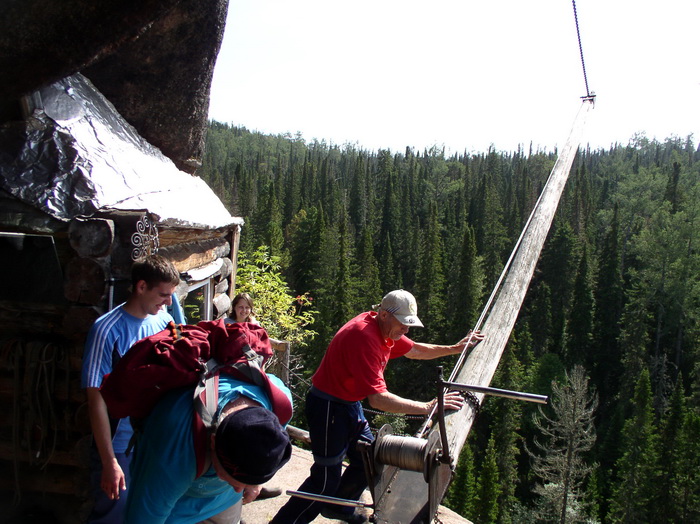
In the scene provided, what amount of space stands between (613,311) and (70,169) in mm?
48383

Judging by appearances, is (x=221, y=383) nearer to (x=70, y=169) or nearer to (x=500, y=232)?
(x=70, y=169)

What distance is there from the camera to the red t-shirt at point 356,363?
3.29 meters

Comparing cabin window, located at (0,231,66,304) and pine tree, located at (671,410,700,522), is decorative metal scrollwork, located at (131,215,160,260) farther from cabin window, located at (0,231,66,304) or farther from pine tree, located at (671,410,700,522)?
pine tree, located at (671,410,700,522)

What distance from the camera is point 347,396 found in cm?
338

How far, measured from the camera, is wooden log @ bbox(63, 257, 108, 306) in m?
3.01

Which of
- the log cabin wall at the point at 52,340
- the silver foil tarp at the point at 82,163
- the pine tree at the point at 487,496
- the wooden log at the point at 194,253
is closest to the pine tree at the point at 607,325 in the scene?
the pine tree at the point at 487,496

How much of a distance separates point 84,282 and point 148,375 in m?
1.47

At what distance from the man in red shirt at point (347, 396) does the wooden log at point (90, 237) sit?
1442mm

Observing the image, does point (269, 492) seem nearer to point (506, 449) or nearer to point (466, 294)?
point (506, 449)

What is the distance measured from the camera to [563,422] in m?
28.4

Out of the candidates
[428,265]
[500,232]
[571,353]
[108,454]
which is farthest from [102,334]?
[500,232]

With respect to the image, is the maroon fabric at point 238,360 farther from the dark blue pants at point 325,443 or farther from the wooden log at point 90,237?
the dark blue pants at point 325,443

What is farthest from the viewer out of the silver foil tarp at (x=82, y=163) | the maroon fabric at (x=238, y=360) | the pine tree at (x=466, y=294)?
the pine tree at (x=466, y=294)

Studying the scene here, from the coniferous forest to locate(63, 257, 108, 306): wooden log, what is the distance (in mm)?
11545
